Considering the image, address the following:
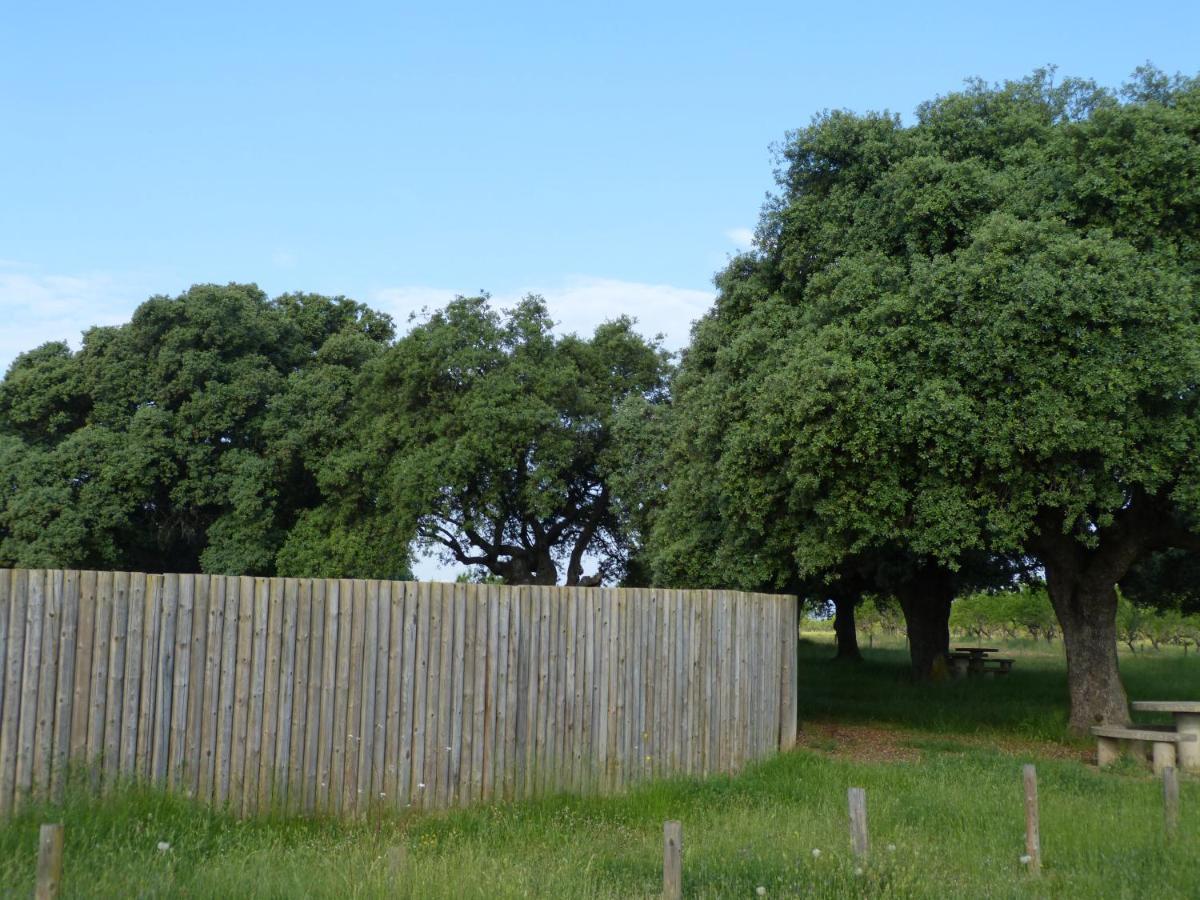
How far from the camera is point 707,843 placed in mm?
8625

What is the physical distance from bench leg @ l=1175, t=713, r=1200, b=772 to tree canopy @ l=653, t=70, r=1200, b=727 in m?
2.57

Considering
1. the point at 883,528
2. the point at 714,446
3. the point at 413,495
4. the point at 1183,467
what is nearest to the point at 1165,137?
the point at 1183,467

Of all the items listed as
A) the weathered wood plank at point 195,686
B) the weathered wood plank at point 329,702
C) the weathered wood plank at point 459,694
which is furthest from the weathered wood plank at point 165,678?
the weathered wood plank at point 459,694

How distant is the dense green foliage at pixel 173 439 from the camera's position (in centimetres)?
3023

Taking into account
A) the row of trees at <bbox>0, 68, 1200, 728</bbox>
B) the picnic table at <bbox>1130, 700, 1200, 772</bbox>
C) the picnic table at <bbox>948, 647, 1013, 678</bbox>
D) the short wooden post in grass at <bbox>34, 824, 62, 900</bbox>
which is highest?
the row of trees at <bbox>0, 68, 1200, 728</bbox>

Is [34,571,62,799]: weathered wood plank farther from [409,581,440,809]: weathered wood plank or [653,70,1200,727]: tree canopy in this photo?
[653,70,1200,727]: tree canopy

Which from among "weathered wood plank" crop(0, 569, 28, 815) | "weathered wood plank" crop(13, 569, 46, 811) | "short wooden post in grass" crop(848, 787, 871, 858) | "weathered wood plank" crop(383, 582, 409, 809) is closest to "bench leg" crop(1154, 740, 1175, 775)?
"short wooden post in grass" crop(848, 787, 871, 858)

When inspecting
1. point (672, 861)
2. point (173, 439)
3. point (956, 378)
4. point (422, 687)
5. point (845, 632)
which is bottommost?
point (845, 632)

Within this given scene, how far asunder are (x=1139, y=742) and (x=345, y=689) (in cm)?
1039

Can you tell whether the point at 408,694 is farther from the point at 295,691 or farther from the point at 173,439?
the point at 173,439

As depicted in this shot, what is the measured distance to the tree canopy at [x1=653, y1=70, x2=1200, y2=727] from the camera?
44.3ft

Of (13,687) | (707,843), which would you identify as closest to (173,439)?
(13,687)

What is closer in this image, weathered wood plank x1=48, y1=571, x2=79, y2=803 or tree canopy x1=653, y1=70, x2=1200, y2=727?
weathered wood plank x1=48, y1=571, x2=79, y2=803

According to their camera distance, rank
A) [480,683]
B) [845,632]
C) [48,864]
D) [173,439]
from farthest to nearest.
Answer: [845,632]
[173,439]
[480,683]
[48,864]
